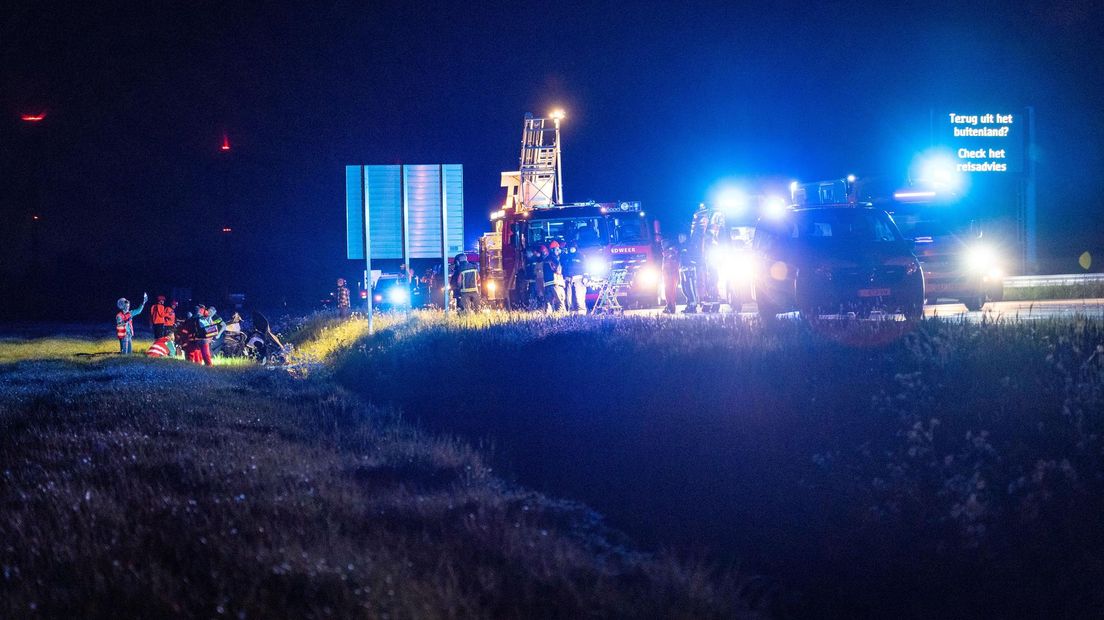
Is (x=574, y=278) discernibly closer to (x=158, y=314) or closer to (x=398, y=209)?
(x=398, y=209)

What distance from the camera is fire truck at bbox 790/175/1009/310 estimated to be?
834 inches

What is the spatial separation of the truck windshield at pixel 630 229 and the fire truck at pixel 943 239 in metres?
5.34

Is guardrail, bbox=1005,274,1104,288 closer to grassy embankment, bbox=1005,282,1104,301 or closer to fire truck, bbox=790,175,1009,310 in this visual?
grassy embankment, bbox=1005,282,1104,301

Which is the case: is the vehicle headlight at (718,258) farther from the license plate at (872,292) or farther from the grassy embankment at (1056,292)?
the license plate at (872,292)

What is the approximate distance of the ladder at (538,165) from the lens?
33.8m

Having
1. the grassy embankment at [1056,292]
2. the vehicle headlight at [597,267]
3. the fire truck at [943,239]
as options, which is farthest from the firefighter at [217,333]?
the grassy embankment at [1056,292]

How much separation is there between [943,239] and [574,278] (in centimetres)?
881

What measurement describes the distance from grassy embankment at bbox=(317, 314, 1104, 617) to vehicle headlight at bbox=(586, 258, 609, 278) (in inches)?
547

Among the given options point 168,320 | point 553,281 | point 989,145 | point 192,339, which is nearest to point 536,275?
point 553,281

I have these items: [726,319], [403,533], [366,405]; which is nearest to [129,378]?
[366,405]

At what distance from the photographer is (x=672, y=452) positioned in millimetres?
10328

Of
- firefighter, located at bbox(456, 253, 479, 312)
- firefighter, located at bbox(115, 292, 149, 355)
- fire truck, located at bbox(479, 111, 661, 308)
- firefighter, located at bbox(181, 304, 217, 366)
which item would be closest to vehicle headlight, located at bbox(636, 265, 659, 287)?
fire truck, located at bbox(479, 111, 661, 308)

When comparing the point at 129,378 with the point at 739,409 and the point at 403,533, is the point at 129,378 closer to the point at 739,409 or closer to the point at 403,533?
the point at 739,409

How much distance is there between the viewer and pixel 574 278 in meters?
26.9
